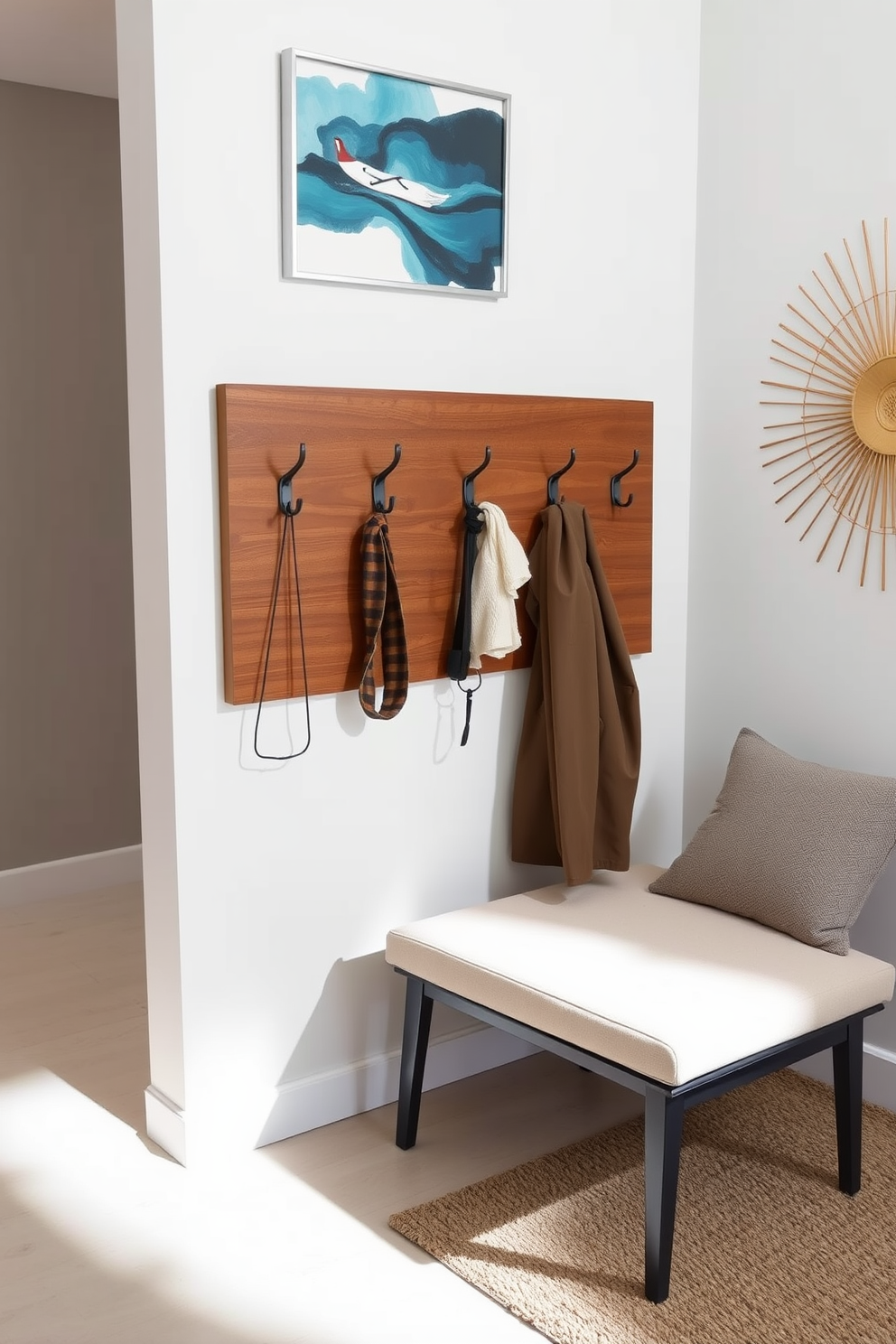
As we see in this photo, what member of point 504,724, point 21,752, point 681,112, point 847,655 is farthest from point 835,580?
point 21,752

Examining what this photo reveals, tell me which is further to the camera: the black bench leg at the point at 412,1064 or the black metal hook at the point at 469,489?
the black metal hook at the point at 469,489

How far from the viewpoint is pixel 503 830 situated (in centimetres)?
268

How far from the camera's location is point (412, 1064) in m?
2.38

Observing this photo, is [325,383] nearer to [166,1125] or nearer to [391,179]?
[391,179]

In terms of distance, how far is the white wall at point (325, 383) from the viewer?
2.13 meters

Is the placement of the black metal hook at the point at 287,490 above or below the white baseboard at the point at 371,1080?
above

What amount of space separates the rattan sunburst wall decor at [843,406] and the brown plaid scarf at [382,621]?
0.90 m

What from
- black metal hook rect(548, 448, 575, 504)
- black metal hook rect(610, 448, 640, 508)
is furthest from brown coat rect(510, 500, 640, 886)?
black metal hook rect(610, 448, 640, 508)

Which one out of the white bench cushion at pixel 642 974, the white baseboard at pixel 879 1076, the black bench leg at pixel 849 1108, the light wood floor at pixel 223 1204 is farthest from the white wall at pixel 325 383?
the black bench leg at pixel 849 1108

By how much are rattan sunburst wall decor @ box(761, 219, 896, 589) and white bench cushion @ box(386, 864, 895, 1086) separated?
2.56 feet

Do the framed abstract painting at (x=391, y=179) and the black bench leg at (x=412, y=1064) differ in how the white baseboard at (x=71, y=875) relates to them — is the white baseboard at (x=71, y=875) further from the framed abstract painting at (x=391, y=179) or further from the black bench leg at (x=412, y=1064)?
the framed abstract painting at (x=391, y=179)

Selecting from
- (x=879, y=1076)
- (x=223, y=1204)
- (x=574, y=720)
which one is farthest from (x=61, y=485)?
(x=879, y=1076)

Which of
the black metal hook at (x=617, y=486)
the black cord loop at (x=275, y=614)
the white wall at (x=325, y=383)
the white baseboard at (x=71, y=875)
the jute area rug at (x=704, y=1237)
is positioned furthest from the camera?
the white baseboard at (x=71, y=875)

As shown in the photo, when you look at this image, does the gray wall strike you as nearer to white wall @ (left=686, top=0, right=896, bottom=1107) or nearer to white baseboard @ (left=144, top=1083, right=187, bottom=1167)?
white baseboard @ (left=144, top=1083, right=187, bottom=1167)
